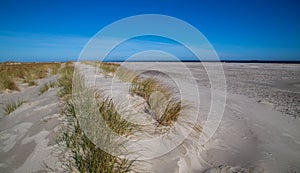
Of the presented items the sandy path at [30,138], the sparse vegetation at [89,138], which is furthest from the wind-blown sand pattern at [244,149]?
the sandy path at [30,138]

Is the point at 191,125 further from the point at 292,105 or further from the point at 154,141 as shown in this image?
Result: the point at 292,105

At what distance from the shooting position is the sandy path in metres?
2.46

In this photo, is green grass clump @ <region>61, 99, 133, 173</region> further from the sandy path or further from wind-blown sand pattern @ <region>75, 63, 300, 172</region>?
wind-blown sand pattern @ <region>75, 63, 300, 172</region>

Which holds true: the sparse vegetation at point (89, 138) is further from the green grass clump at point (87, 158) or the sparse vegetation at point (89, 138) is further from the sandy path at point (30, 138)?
the sandy path at point (30, 138)

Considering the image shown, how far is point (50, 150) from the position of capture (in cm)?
269

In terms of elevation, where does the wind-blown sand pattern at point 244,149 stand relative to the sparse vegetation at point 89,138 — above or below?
below

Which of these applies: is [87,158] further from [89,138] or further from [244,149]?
[244,149]

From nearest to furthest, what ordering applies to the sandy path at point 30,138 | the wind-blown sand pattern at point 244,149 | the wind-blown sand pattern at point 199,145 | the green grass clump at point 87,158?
the green grass clump at point 87,158, the sandy path at point 30,138, the wind-blown sand pattern at point 199,145, the wind-blown sand pattern at point 244,149

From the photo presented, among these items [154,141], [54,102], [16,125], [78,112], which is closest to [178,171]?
[154,141]

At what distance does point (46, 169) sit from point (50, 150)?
0.39m

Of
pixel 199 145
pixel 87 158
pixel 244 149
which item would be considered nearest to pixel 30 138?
pixel 87 158

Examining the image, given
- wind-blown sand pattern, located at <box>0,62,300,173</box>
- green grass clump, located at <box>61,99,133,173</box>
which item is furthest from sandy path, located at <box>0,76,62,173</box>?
green grass clump, located at <box>61,99,133,173</box>

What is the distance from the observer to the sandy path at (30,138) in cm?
246

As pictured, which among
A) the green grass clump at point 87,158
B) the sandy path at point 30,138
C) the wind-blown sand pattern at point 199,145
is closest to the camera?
the green grass clump at point 87,158
